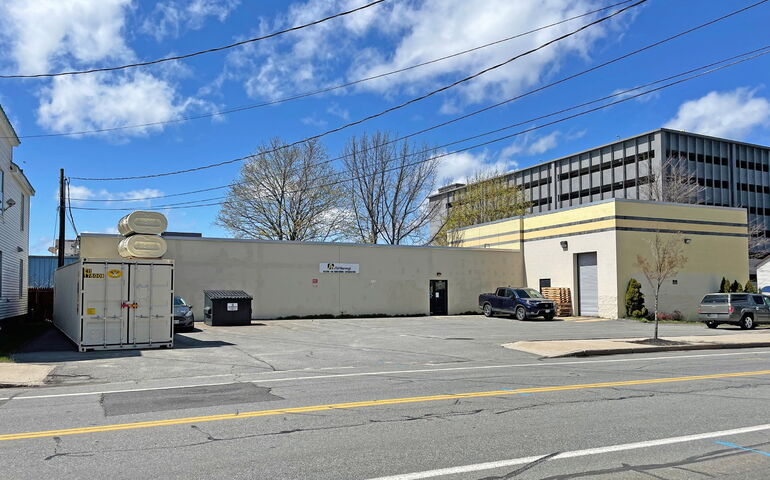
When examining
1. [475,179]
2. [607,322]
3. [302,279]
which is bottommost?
[607,322]

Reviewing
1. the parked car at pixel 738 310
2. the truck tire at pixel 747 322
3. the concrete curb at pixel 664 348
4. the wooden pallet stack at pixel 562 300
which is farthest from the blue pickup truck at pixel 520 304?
the concrete curb at pixel 664 348

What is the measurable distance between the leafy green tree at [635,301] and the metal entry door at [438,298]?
983cm

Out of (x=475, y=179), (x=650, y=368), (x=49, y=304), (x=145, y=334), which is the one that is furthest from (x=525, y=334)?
(x=475, y=179)

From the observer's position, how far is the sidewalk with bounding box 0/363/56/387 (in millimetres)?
10469

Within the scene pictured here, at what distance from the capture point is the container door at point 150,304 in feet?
52.8

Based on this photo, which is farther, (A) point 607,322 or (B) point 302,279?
(B) point 302,279

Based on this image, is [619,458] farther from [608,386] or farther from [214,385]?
[214,385]

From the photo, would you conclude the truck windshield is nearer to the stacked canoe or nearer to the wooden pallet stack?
the wooden pallet stack

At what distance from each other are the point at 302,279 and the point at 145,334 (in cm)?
1475

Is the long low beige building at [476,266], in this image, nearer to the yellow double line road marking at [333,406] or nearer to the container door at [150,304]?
the container door at [150,304]

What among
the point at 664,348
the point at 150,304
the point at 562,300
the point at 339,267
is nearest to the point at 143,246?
the point at 150,304

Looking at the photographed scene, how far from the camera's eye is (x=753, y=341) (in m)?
19.9

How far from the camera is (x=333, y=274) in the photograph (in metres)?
31.6

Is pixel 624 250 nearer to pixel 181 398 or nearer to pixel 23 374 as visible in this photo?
pixel 181 398
